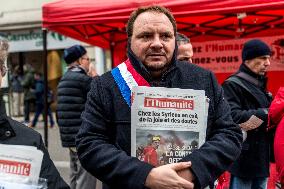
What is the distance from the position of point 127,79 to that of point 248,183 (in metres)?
2.27

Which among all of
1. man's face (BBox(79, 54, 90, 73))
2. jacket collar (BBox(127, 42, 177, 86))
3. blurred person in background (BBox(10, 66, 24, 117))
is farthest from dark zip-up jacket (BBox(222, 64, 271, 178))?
blurred person in background (BBox(10, 66, 24, 117))

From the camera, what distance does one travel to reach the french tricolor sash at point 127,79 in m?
1.98

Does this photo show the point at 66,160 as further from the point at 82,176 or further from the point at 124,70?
the point at 124,70

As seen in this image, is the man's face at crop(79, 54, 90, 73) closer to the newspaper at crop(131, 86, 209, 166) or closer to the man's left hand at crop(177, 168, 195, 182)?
the newspaper at crop(131, 86, 209, 166)

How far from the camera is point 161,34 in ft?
6.56

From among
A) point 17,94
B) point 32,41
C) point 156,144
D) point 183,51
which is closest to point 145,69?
point 156,144

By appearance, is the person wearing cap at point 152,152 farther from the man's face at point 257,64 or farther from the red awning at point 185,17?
the red awning at point 185,17

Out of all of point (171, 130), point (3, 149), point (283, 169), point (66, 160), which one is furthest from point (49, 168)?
point (66, 160)

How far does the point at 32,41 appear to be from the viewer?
14.4m

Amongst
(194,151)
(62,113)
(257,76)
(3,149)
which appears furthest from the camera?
(62,113)

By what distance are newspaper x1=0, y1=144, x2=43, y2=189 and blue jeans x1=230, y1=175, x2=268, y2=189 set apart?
256 centimetres

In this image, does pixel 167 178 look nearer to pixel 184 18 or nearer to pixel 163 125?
pixel 163 125

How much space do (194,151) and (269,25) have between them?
496cm

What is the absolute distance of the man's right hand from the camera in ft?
5.85
